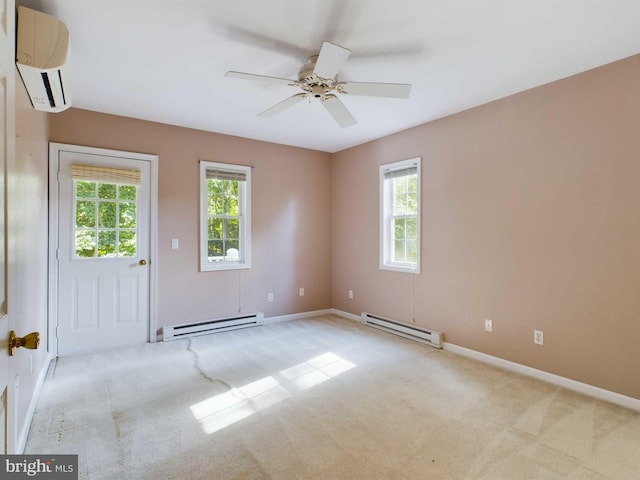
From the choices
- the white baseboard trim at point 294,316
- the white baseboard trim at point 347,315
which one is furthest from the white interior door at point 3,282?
the white baseboard trim at point 347,315

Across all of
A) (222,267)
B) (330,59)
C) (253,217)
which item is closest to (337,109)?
(330,59)

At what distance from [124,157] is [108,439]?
288cm

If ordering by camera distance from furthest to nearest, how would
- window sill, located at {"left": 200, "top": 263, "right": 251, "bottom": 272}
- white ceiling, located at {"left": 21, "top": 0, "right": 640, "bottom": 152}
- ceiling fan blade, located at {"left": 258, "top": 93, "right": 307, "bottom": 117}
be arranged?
1. window sill, located at {"left": 200, "top": 263, "right": 251, "bottom": 272}
2. ceiling fan blade, located at {"left": 258, "top": 93, "right": 307, "bottom": 117}
3. white ceiling, located at {"left": 21, "top": 0, "right": 640, "bottom": 152}

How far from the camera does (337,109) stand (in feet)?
9.34

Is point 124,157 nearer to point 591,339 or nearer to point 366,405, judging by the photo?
point 366,405

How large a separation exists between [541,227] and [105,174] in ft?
14.2

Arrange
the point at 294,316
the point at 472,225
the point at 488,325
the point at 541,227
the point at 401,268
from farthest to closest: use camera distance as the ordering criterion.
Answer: the point at 294,316, the point at 401,268, the point at 472,225, the point at 488,325, the point at 541,227

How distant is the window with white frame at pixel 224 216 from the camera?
4.38m

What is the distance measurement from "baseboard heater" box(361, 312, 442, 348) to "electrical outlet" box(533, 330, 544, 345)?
0.96 meters

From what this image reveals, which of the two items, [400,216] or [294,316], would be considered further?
[294,316]

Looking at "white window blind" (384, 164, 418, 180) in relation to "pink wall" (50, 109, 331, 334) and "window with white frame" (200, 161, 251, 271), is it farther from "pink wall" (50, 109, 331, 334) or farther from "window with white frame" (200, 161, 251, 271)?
"window with white frame" (200, 161, 251, 271)

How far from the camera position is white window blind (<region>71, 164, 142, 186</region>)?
357 centimetres

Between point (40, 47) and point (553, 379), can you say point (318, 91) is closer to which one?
point (40, 47)

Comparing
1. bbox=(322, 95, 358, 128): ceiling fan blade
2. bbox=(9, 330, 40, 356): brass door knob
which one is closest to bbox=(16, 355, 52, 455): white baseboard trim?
A: bbox=(9, 330, 40, 356): brass door knob
